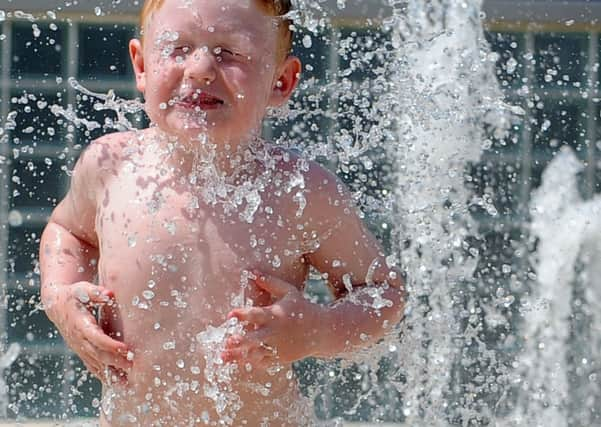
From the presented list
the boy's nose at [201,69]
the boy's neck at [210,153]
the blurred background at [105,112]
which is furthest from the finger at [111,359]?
the blurred background at [105,112]

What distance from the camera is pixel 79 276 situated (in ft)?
6.69

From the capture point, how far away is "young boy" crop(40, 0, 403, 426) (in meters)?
1.85

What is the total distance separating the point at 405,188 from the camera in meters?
Answer: 4.24

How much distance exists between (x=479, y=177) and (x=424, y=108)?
103cm

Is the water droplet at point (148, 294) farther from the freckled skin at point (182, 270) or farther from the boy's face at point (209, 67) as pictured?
the boy's face at point (209, 67)

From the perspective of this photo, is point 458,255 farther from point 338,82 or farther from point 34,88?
point 34,88

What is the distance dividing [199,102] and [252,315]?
1.18 feet

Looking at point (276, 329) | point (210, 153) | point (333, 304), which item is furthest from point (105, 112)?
point (276, 329)

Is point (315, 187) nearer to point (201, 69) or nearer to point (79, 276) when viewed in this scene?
point (201, 69)

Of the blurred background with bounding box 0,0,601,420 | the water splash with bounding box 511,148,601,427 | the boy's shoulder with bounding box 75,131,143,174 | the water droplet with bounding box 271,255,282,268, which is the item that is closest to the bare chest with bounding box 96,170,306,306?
the water droplet with bounding box 271,255,282,268

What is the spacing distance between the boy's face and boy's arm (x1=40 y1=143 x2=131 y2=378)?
244mm

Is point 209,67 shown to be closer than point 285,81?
Yes

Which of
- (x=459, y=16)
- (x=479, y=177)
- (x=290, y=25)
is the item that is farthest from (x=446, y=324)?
(x=290, y=25)

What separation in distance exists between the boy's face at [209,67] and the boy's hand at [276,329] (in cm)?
27
